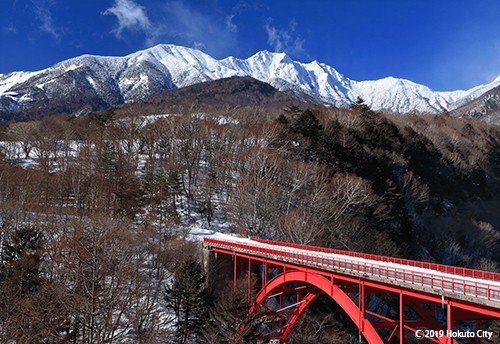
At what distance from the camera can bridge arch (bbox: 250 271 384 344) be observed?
15438 mm

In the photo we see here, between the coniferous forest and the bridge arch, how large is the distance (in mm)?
2435

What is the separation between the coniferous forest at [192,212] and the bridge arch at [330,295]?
2435 mm

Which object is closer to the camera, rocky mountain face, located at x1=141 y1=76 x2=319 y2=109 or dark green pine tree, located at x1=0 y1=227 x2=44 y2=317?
dark green pine tree, located at x1=0 y1=227 x2=44 y2=317

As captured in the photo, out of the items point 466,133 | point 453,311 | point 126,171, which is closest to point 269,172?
point 126,171

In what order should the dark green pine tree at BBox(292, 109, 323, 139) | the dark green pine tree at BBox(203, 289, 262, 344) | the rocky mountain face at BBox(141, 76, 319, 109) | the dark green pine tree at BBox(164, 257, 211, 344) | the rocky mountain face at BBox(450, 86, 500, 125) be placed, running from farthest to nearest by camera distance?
1. the rocky mountain face at BBox(450, 86, 500, 125)
2. the rocky mountain face at BBox(141, 76, 319, 109)
3. the dark green pine tree at BBox(292, 109, 323, 139)
4. the dark green pine tree at BBox(164, 257, 211, 344)
5. the dark green pine tree at BBox(203, 289, 262, 344)

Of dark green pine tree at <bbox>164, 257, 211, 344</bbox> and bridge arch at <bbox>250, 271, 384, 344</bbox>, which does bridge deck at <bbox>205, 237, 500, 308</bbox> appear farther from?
dark green pine tree at <bbox>164, 257, 211, 344</bbox>

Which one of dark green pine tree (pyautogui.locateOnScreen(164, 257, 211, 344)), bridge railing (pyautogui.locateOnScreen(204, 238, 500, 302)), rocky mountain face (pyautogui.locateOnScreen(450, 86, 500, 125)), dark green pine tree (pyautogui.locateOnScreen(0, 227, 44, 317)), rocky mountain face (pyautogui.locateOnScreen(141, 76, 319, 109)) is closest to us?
bridge railing (pyautogui.locateOnScreen(204, 238, 500, 302))

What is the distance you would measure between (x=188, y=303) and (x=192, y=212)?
22376 mm

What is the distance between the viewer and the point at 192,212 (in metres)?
48.7

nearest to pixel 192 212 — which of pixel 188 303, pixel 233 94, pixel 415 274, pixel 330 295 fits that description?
pixel 188 303

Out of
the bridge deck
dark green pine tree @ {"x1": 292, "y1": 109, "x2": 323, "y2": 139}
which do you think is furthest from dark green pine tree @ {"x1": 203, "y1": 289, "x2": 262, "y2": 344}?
dark green pine tree @ {"x1": 292, "y1": 109, "x2": 323, "y2": 139}

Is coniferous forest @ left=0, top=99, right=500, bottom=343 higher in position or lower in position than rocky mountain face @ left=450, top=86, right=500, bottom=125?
lower

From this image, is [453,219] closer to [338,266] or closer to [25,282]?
[338,266]

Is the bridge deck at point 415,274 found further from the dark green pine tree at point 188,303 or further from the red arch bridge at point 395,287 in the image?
the dark green pine tree at point 188,303
